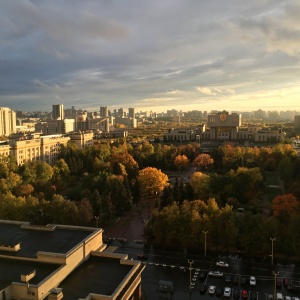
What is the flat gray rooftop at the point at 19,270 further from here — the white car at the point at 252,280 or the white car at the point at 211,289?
the white car at the point at 252,280

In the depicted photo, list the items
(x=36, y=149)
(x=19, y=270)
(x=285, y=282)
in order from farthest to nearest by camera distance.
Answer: (x=36, y=149)
(x=285, y=282)
(x=19, y=270)

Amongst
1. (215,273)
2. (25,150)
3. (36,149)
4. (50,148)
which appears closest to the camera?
(215,273)

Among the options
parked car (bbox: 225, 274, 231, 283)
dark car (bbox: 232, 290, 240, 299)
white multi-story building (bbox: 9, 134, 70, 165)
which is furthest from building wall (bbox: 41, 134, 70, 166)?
dark car (bbox: 232, 290, 240, 299)

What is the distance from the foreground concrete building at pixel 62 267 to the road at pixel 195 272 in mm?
2348

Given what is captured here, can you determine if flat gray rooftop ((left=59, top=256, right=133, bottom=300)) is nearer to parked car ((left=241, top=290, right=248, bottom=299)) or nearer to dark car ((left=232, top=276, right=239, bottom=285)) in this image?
parked car ((left=241, top=290, right=248, bottom=299))

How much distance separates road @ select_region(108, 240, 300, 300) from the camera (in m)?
13.1

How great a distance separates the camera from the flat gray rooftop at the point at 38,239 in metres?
11.5

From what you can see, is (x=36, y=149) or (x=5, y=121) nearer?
(x=36, y=149)

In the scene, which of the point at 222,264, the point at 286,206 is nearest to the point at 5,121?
the point at 286,206

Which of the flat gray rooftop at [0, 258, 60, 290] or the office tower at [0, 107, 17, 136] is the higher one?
the office tower at [0, 107, 17, 136]

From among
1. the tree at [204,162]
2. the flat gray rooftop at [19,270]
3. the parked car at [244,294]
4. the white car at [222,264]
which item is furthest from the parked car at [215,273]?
the tree at [204,162]

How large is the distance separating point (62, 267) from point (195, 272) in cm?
638

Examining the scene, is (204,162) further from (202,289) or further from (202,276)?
(202,289)

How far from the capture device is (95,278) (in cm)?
1073
